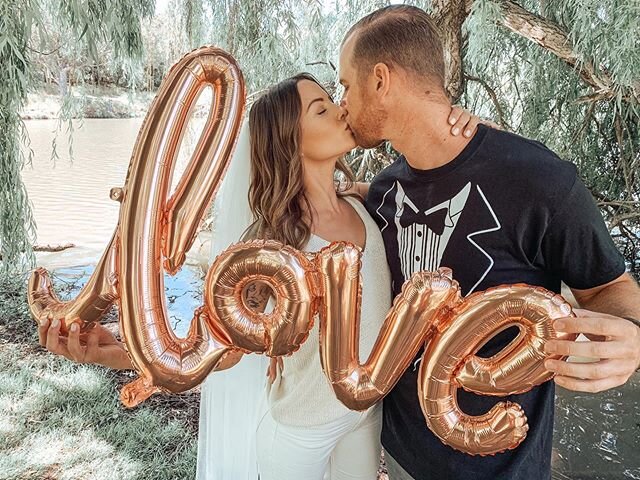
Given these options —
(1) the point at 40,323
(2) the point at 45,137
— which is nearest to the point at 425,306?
(1) the point at 40,323

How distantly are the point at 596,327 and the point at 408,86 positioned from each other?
0.52m

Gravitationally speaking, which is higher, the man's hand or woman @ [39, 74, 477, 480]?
the man's hand

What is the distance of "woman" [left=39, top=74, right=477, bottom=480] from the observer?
1.01 metres

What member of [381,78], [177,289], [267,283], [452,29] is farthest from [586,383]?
[177,289]

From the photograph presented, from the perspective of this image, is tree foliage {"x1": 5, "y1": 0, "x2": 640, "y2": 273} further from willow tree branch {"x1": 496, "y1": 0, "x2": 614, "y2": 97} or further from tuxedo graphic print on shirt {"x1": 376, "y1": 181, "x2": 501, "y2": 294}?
tuxedo graphic print on shirt {"x1": 376, "y1": 181, "x2": 501, "y2": 294}

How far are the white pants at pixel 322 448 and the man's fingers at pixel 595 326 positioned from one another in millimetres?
537

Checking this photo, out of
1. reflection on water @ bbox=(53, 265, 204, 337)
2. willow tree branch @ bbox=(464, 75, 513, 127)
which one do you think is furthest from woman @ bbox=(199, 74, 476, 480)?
reflection on water @ bbox=(53, 265, 204, 337)

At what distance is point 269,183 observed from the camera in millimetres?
1102

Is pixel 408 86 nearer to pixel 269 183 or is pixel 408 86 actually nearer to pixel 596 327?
pixel 269 183

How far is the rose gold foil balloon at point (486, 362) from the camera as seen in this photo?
59 cm

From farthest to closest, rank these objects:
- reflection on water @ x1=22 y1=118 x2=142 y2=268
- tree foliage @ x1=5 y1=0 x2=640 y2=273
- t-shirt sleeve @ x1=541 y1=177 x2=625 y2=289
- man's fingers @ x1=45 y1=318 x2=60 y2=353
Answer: reflection on water @ x1=22 y1=118 x2=142 y2=268, tree foliage @ x1=5 y1=0 x2=640 y2=273, t-shirt sleeve @ x1=541 y1=177 x2=625 y2=289, man's fingers @ x1=45 y1=318 x2=60 y2=353

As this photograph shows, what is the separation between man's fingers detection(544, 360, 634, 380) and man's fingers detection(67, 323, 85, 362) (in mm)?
552

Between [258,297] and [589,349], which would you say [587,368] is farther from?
[258,297]

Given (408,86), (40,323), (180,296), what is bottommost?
(180,296)
